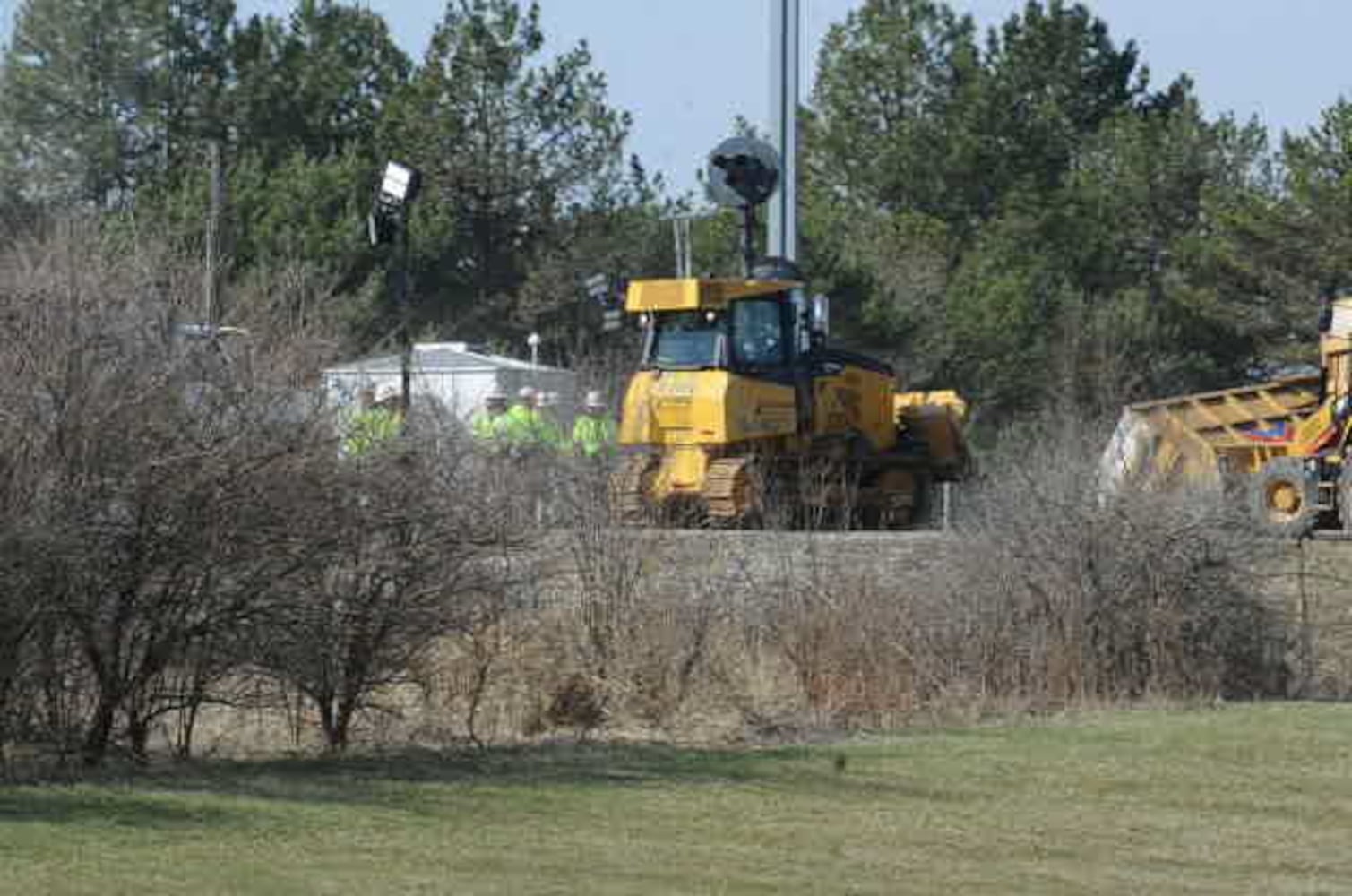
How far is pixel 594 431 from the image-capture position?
22922 mm

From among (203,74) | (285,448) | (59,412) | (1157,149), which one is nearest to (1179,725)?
(285,448)

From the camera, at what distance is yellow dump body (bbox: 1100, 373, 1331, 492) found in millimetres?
30109

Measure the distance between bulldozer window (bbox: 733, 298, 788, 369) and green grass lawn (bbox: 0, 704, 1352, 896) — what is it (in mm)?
12152

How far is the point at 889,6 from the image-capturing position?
7019 cm

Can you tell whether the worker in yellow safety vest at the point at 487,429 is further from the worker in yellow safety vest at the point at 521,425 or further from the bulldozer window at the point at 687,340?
the bulldozer window at the point at 687,340

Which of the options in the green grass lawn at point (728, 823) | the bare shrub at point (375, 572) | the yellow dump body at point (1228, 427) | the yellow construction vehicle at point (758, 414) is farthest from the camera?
the yellow dump body at point (1228, 427)

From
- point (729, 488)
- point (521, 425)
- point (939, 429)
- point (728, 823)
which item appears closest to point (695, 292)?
point (729, 488)

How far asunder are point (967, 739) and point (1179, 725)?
60.5 inches

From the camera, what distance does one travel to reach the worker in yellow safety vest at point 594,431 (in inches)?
782

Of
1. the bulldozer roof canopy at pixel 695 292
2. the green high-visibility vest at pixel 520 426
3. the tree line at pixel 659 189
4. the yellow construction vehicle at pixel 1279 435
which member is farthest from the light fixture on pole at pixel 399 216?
the tree line at pixel 659 189

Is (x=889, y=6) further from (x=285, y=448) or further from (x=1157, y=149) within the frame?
(x=285, y=448)

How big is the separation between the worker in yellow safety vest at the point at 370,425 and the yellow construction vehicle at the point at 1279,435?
1392 cm

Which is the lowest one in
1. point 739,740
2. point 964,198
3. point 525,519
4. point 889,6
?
point 739,740

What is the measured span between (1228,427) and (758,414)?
7.36m
